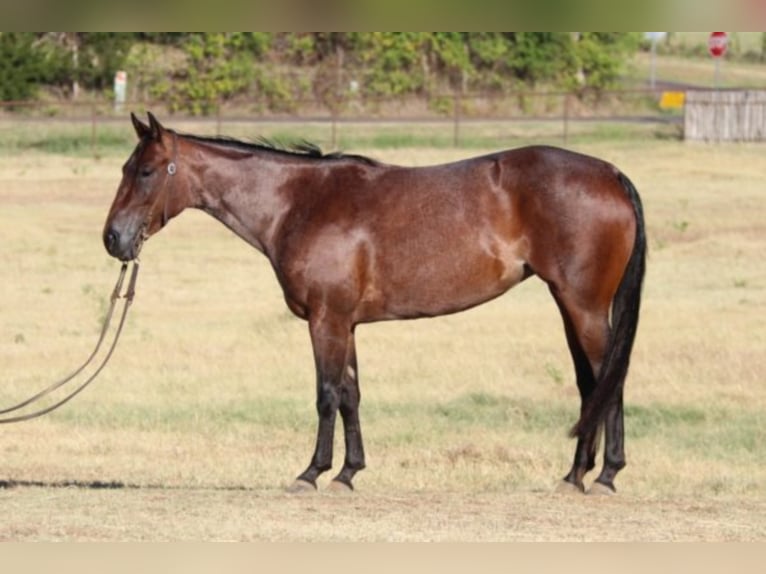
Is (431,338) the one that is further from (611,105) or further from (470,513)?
(611,105)

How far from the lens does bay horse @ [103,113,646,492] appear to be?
9.74 m

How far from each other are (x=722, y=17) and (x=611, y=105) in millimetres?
46980

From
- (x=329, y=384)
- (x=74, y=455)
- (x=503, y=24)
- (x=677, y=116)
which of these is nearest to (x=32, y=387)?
(x=74, y=455)

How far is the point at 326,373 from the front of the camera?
Answer: 992 cm

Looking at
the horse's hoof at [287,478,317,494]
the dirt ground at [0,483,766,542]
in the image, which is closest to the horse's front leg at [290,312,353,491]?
the horse's hoof at [287,478,317,494]

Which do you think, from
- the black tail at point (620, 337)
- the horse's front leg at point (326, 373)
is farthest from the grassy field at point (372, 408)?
the black tail at point (620, 337)

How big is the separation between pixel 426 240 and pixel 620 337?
50.1 inches

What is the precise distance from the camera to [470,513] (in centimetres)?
888

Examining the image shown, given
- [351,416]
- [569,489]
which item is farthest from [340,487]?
[569,489]

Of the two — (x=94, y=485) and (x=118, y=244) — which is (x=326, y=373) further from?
(x=94, y=485)

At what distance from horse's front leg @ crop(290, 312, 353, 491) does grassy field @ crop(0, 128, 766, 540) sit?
0.24 m

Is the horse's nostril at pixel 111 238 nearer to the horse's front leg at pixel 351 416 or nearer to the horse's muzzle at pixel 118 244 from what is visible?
the horse's muzzle at pixel 118 244

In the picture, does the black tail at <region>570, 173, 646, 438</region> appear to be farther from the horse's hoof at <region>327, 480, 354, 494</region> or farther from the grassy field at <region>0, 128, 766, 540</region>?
the horse's hoof at <region>327, 480, 354, 494</region>

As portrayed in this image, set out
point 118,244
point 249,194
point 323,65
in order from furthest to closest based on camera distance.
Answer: point 323,65, point 249,194, point 118,244
